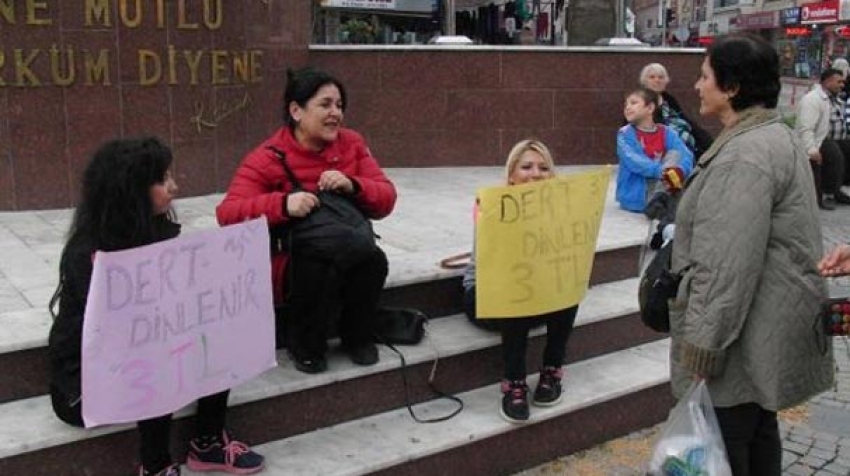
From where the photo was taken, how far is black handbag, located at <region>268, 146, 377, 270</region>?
3539 mm

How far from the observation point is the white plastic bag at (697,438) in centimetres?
271

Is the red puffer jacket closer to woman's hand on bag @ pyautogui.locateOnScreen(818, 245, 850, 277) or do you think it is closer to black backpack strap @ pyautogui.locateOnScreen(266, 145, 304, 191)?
black backpack strap @ pyautogui.locateOnScreen(266, 145, 304, 191)

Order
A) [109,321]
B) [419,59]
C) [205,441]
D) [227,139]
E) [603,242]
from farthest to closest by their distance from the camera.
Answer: [419,59]
[227,139]
[603,242]
[205,441]
[109,321]

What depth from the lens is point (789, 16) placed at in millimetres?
49562

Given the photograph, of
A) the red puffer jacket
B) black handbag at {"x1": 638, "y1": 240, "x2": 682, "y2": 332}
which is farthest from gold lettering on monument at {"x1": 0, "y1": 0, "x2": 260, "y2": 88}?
black handbag at {"x1": 638, "y1": 240, "x2": 682, "y2": 332}

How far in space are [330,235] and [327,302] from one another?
0.97ft

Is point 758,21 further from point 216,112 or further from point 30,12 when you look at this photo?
point 30,12

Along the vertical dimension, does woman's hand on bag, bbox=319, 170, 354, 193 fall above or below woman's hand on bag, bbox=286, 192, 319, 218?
above

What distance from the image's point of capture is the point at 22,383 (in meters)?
3.31

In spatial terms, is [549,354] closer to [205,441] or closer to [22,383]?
[205,441]

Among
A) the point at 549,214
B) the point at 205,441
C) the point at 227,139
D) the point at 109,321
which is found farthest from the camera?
the point at 227,139

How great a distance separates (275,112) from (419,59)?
1.98 metres

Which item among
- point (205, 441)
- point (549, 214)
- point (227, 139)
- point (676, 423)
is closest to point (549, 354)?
point (549, 214)

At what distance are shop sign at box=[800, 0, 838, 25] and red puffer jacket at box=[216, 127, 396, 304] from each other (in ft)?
152
